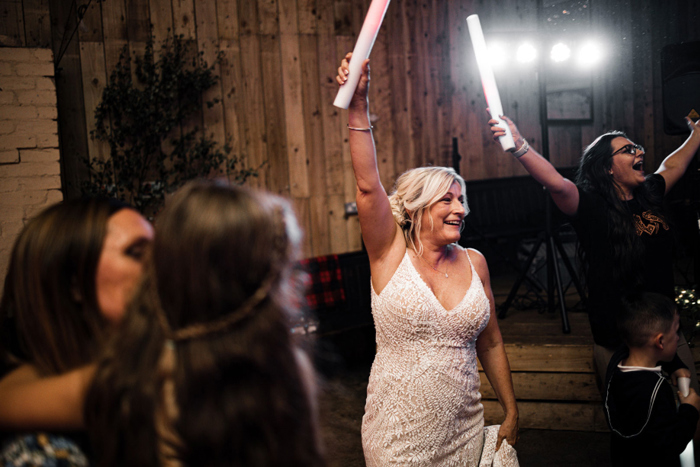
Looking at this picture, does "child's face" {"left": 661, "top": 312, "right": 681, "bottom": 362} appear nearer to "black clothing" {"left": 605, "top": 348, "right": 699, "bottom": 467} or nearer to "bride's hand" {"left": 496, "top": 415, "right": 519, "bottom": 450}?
"black clothing" {"left": 605, "top": 348, "right": 699, "bottom": 467}

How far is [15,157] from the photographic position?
3.55 m

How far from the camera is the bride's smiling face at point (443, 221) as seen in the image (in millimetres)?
1802

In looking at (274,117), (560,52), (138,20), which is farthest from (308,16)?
(560,52)

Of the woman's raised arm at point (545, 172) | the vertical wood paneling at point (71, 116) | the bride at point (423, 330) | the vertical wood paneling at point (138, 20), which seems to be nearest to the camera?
the bride at point (423, 330)

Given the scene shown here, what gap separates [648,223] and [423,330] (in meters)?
1.29

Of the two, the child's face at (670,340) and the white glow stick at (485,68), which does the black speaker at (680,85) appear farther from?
the white glow stick at (485,68)

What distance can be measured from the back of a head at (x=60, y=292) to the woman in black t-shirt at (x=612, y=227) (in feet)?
6.02

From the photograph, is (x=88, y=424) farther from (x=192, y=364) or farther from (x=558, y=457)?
(x=558, y=457)

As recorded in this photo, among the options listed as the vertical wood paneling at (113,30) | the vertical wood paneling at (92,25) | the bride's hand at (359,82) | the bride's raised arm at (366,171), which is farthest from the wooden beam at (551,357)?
the vertical wood paneling at (92,25)

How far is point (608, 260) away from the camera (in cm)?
234

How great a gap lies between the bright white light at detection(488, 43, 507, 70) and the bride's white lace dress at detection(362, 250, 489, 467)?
5.22m

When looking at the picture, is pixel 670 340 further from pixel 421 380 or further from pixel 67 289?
pixel 67 289

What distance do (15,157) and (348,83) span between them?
121 inches

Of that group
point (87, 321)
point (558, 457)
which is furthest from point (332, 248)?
point (87, 321)
